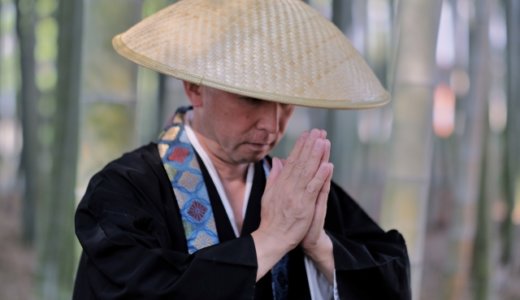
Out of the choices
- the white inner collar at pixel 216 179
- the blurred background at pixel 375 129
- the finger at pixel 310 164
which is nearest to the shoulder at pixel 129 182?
the white inner collar at pixel 216 179

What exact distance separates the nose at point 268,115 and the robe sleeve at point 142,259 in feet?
0.85

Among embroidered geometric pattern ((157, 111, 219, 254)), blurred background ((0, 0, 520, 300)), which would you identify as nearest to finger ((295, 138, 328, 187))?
embroidered geometric pattern ((157, 111, 219, 254))

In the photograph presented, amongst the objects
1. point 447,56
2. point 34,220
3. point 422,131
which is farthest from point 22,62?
point 422,131

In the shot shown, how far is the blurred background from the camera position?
9.59ft

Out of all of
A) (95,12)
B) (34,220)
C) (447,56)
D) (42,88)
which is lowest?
(34,220)

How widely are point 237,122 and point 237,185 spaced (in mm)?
243

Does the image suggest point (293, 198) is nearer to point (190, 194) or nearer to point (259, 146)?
point (259, 146)

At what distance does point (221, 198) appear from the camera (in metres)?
2.20

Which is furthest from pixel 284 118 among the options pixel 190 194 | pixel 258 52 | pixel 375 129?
pixel 375 129

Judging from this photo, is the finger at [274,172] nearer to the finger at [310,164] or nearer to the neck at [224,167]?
the finger at [310,164]

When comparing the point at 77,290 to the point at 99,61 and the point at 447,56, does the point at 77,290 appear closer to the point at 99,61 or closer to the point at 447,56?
the point at 99,61

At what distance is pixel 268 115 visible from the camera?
80.8 inches

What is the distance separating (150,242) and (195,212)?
0.20 m

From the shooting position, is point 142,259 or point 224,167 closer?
point 142,259
